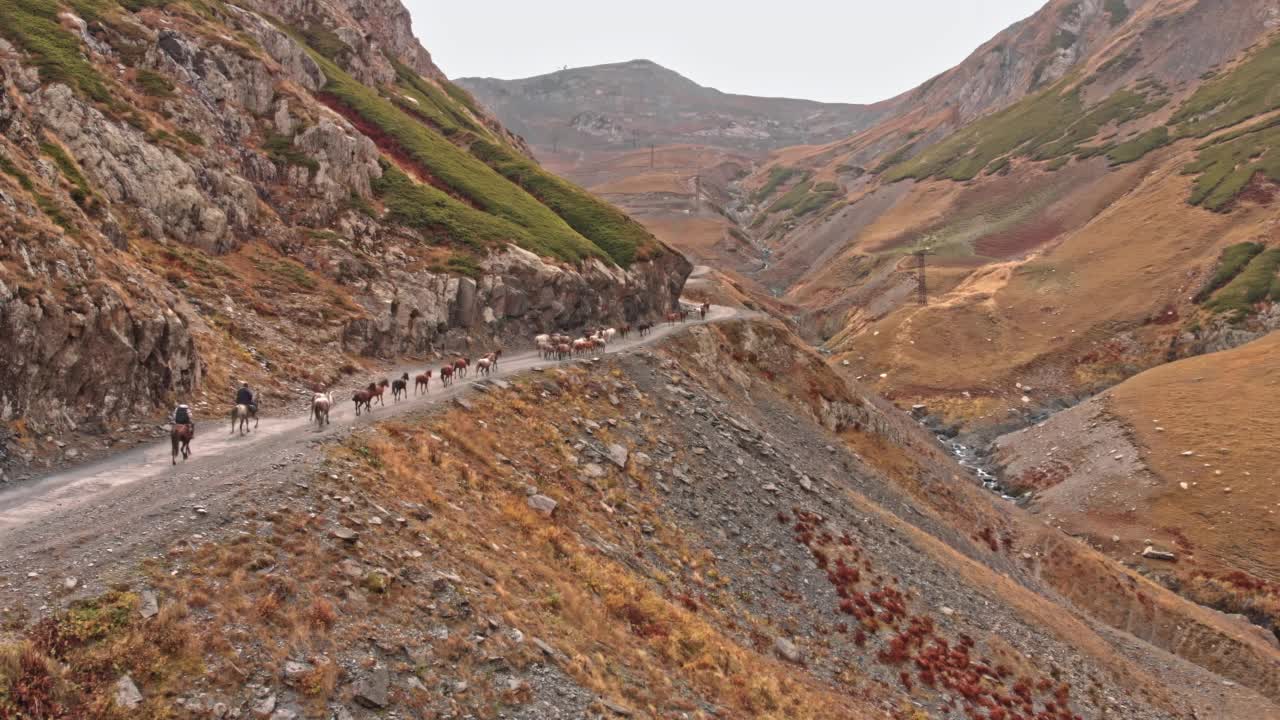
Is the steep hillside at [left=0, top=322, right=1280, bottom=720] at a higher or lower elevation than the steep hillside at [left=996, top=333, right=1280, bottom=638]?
higher

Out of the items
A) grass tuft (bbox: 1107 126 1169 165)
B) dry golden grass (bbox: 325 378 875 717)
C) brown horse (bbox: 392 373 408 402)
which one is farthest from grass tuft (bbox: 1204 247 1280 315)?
brown horse (bbox: 392 373 408 402)

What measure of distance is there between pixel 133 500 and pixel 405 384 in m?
15.8

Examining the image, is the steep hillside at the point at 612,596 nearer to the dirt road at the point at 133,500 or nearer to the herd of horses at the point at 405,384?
the dirt road at the point at 133,500

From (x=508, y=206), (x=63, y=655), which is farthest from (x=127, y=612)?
(x=508, y=206)

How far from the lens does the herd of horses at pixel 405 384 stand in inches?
978

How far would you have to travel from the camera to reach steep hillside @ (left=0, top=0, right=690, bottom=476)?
26.1 m

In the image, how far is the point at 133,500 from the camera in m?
19.2

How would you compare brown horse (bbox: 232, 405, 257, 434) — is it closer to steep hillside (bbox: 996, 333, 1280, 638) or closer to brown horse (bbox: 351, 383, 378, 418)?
brown horse (bbox: 351, 383, 378, 418)

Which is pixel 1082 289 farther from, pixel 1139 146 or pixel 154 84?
pixel 154 84

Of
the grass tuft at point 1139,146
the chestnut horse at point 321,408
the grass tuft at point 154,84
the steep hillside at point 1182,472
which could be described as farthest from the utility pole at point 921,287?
the chestnut horse at point 321,408

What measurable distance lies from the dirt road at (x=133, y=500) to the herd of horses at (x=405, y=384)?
0.68 meters

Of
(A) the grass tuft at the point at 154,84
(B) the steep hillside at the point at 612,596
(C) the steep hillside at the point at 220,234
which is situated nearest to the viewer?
(B) the steep hillside at the point at 612,596

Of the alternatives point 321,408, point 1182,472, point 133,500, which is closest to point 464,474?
point 321,408

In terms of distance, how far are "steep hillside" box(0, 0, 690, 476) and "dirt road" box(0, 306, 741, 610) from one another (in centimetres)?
285
